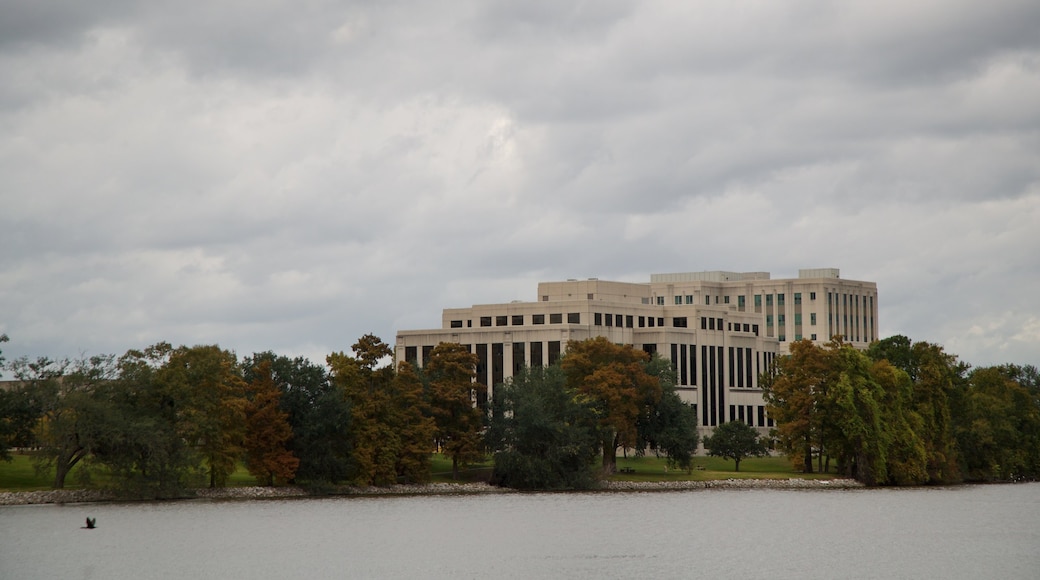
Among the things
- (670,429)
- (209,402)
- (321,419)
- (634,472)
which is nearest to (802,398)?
(670,429)

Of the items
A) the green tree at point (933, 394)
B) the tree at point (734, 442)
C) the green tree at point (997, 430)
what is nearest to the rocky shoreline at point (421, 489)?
the green tree at point (933, 394)

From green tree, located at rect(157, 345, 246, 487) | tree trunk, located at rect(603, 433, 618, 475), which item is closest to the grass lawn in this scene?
tree trunk, located at rect(603, 433, 618, 475)

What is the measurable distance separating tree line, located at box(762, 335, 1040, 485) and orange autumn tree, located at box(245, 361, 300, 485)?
163 feet

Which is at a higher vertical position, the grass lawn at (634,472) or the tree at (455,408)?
the tree at (455,408)

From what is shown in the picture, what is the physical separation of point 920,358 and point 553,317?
68604 millimetres

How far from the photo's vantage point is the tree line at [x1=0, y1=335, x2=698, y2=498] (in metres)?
106

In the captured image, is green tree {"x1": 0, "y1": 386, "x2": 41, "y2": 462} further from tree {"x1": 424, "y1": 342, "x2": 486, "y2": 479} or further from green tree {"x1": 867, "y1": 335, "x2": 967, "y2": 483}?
green tree {"x1": 867, "y1": 335, "x2": 967, "y2": 483}

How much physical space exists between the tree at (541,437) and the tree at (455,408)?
1732 millimetres

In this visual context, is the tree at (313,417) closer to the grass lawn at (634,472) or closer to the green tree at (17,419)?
the grass lawn at (634,472)

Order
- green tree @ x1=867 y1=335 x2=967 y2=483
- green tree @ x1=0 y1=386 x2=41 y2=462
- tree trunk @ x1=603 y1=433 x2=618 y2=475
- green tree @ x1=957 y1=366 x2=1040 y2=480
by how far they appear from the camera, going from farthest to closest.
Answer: green tree @ x1=957 y1=366 x2=1040 y2=480, tree trunk @ x1=603 y1=433 x2=618 y2=475, green tree @ x1=867 y1=335 x2=967 y2=483, green tree @ x1=0 y1=386 x2=41 y2=462

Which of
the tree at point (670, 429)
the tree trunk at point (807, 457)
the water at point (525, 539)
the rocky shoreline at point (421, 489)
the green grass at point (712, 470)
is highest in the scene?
the tree at point (670, 429)

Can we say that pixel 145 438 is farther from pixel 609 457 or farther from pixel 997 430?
pixel 997 430

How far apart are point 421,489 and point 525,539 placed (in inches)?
1636

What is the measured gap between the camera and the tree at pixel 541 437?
123 meters
